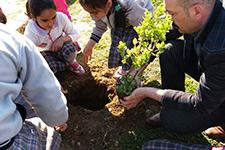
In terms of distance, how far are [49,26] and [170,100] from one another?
134cm

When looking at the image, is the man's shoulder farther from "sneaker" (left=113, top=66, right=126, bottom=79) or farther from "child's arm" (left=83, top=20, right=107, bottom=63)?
"child's arm" (left=83, top=20, right=107, bottom=63)

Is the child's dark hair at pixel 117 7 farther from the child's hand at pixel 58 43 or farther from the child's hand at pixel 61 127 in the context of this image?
the child's hand at pixel 61 127

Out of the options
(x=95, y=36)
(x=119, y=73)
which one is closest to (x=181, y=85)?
(x=119, y=73)

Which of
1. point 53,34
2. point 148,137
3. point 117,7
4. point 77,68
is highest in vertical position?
point 117,7

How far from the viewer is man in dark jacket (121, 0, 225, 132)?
6.84 feet

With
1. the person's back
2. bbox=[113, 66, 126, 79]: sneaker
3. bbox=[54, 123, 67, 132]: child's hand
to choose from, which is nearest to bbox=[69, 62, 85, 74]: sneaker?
bbox=[113, 66, 126, 79]: sneaker

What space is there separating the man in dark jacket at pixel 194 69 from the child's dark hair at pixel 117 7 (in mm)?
555

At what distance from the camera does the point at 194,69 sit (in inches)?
107

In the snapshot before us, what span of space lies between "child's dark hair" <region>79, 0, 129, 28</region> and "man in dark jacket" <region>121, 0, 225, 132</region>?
1.82 ft

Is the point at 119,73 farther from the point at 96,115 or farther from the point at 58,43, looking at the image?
the point at 58,43

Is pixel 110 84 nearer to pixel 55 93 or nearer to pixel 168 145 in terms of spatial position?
pixel 168 145

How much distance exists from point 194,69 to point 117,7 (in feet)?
2.73

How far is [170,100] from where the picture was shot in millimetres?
2410

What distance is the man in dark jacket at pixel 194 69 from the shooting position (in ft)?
6.84
